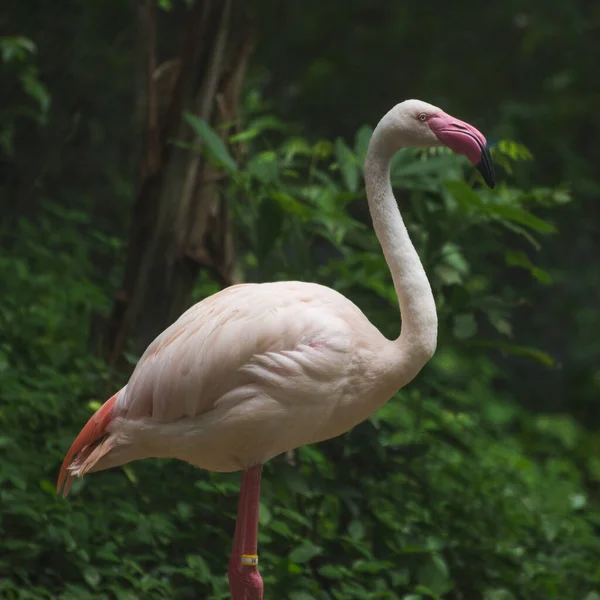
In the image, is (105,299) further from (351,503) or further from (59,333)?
(351,503)

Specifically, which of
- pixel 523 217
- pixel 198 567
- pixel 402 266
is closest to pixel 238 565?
pixel 198 567

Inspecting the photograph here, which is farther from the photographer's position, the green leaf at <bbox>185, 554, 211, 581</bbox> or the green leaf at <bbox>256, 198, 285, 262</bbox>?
the green leaf at <bbox>256, 198, 285, 262</bbox>

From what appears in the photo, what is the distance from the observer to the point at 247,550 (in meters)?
3.20

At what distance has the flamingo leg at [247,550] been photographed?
319 centimetres

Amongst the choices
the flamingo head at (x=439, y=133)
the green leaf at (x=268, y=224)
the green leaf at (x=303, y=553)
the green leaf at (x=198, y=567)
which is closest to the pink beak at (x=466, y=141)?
the flamingo head at (x=439, y=133)

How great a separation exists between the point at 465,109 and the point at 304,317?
7.09 m

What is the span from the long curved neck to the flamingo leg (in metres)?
0.59

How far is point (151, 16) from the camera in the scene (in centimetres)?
493

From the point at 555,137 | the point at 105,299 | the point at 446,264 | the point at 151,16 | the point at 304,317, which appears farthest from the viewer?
the point at 555,137

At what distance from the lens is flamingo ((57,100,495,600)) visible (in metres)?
3.04

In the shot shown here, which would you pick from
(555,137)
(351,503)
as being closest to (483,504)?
(351,503)

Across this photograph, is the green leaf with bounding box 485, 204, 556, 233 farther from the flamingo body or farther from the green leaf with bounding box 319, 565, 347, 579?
the green leaf with bounding box 319, 565, 347, 579

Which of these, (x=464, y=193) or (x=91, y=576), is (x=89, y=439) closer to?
(x=91, y=576)

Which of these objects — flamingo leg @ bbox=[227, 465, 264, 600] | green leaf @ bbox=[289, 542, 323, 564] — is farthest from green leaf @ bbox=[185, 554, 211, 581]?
flamingo leg @ bbox=[227, 465, 264, 600]
